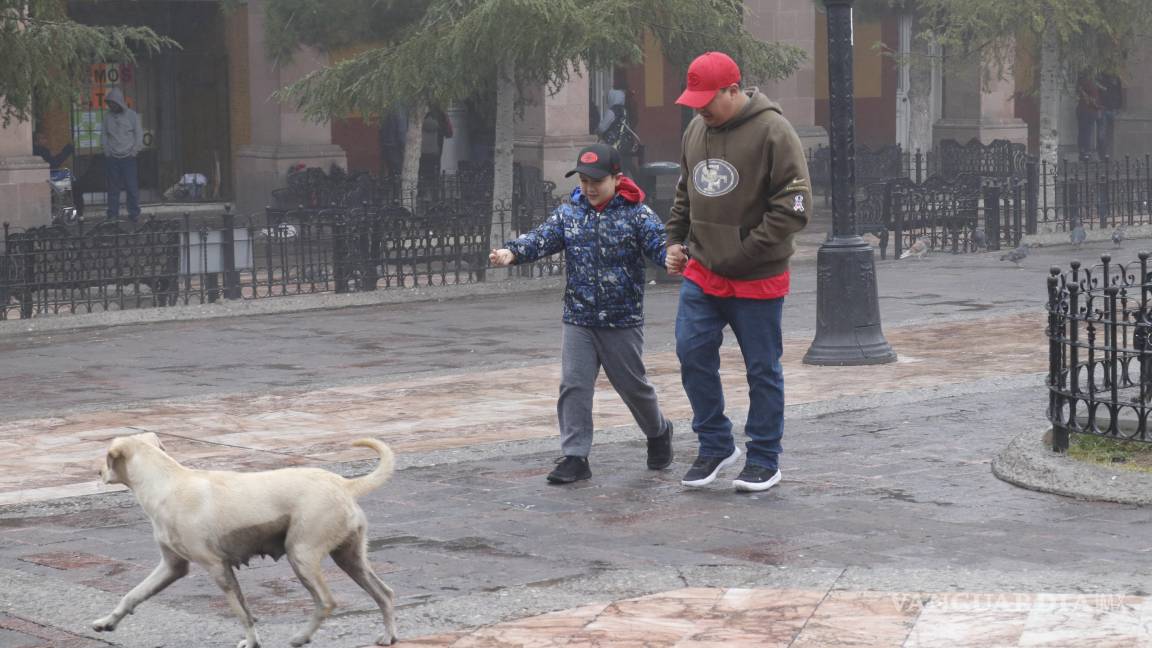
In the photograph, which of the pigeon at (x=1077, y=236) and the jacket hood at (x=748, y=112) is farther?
the pigeon at (x=1077, y=236)

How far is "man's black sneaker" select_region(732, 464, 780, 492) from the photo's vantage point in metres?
7.70

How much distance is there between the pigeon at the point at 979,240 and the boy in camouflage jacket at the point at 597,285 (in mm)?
12517

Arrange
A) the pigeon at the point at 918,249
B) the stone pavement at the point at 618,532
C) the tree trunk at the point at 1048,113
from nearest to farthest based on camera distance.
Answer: the stone pavement at the point at 618,532
the pigeon at the point at 918,249
the tree trunk at the point at 1048,113

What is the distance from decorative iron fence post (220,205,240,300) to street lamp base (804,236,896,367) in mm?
6260

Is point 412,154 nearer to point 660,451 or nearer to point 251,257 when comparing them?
point 251,257

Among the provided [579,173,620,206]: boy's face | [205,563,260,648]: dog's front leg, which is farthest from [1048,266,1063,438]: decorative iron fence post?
[205,563,260,648]: dog's front leg

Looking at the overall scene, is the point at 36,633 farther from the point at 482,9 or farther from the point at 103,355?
the point at 482,9

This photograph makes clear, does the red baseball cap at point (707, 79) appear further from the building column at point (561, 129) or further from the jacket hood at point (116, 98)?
the building column at point (561, 129)

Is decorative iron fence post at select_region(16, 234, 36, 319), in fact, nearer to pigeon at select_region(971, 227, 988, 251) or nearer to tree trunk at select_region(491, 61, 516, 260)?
tree trunk at select_region(491, 61, 516, 260)

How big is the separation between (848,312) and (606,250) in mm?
4068

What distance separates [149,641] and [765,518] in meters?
2.61

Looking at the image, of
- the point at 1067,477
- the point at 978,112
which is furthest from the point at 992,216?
the point at 1067,477

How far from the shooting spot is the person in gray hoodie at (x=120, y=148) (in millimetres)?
22922

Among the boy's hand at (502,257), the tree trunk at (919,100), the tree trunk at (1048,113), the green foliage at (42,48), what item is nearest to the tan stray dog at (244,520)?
the boy's hand at (502,257)
